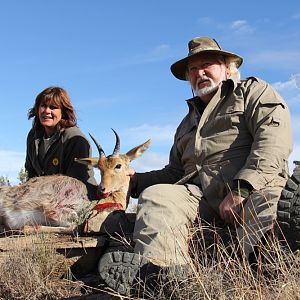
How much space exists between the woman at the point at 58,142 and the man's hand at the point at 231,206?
3.07 metres

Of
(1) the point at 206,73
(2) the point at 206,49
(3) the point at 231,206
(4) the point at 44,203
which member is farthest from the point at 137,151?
(3) the point at 231,206

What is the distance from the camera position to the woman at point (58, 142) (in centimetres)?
789

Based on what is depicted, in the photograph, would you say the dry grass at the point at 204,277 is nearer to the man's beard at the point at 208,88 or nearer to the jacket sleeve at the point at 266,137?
the jacket sleeve at the point at 266,137

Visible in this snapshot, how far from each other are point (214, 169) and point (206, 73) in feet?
4.13

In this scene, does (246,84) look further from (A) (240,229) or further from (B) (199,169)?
(A) (240,229)

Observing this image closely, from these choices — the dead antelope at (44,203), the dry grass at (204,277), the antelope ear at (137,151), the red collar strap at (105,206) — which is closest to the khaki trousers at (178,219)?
the dry grass at (204,277)

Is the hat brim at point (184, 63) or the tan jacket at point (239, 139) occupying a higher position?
the hat brim at point (184, 63)

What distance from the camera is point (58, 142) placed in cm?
791

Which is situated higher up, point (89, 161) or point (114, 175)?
point (89, 161)

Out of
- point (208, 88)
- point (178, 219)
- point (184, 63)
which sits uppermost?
point (184, 63)

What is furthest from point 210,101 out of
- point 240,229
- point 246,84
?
point 240,229

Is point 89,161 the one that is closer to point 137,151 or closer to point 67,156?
point 67,156

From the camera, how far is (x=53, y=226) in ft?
22.7

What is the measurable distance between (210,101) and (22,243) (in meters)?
2.46
